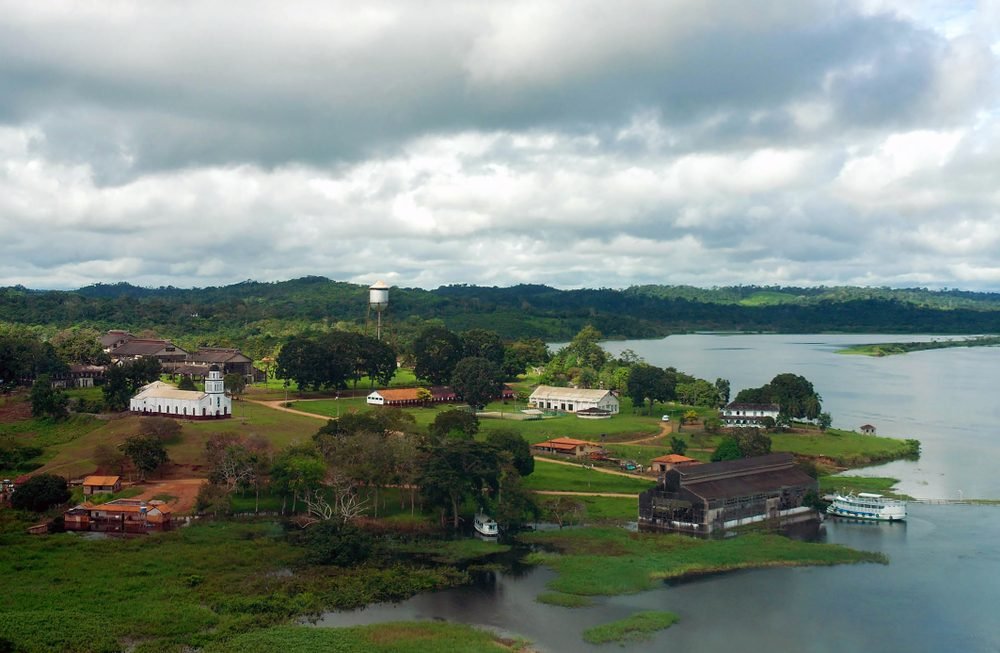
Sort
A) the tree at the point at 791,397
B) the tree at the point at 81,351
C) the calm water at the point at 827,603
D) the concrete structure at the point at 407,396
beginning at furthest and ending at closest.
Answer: the tree at the point at 81,351
the concrete structure at the point at 407,396
the tree at the point at 791,397
the calm water at the point at 827,603

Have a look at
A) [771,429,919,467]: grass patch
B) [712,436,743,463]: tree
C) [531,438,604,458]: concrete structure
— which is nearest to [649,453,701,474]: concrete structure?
[712,436,743,463]: tree

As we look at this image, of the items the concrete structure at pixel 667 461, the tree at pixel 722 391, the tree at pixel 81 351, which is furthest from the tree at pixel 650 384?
the tree at pixel 81 351

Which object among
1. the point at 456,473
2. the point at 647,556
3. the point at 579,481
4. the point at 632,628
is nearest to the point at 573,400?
the point at 579,481

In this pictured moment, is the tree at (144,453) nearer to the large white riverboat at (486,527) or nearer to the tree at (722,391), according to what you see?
the large white riverboat at (486,527)

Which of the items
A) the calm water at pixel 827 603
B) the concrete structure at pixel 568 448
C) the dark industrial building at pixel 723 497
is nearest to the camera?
the calm water at pixel 827 603

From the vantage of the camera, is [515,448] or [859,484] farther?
[859,484]

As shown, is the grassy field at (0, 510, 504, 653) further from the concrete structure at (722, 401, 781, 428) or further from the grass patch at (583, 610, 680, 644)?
the concrete structure at (722, 401, 781, 428)

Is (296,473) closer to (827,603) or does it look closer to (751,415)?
(827,603)
